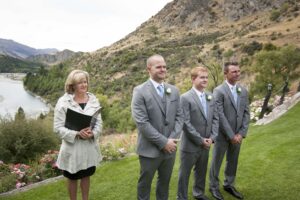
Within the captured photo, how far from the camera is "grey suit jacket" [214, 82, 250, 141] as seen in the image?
611cm

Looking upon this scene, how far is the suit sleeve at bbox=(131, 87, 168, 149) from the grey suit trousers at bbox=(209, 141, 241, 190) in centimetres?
164

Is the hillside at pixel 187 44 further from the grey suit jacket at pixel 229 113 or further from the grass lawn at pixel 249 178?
the grey suit jacket at pixel 229 113

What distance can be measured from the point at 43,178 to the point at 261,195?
15.5 feet

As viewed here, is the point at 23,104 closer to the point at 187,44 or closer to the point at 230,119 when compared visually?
the point at 187,44

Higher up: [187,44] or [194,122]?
[187,44]

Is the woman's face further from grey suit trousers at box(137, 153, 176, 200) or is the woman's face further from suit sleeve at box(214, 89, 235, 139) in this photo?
suit sleeve at box(214, 89, 235, 139)

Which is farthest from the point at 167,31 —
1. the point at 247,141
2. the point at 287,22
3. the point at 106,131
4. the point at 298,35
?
the point at 247,141

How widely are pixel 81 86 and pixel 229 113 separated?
2534 mm

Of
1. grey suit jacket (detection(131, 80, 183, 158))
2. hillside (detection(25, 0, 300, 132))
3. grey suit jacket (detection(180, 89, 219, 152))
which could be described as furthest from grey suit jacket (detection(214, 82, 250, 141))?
hillside (detection(25, 0, 300, 132))

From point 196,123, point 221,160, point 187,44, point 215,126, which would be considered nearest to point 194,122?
point 196,123

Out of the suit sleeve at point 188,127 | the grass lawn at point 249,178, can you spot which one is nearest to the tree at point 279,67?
the grass lawn at point 249,178

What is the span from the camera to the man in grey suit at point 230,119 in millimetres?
6164

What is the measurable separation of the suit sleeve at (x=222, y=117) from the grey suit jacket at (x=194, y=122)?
9.9 inches

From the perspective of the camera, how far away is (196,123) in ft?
19.0
